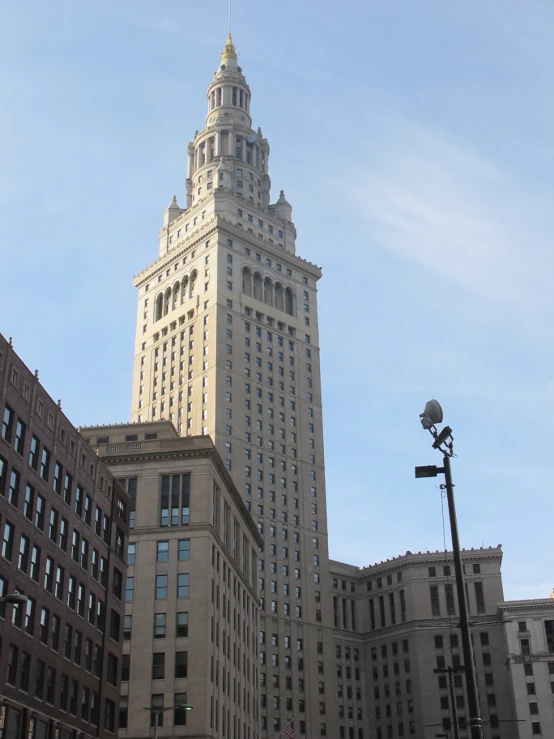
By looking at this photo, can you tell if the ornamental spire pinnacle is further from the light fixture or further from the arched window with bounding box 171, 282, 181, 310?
the light fixture

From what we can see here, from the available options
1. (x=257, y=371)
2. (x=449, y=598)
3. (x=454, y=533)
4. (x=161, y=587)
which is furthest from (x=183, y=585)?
(x=449, y=598)

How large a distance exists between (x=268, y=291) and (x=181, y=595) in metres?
82.7

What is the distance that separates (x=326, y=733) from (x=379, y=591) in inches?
1703

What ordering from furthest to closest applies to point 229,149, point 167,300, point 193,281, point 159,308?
point 229,149 → point 159,308 → point 167,300 → point 193,281

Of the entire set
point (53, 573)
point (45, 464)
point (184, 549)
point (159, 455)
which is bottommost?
point (53, 573)

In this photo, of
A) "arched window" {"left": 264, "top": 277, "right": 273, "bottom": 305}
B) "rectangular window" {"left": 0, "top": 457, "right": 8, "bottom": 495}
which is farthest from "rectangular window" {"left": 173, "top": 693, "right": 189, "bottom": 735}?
"arched window" {"left": 264, "top": 277, "right": 273, "bottom": 305}

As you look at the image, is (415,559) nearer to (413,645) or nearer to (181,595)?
(413,645)

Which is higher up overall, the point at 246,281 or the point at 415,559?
the point at 246,281

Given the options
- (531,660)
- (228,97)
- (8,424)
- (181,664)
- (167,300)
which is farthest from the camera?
(228,97)

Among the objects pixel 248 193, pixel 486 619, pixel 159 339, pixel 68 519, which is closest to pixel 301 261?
pixel 248 193

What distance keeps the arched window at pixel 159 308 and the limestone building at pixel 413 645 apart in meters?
58.0

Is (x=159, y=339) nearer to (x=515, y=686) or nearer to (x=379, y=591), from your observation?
(x=379, y=591)

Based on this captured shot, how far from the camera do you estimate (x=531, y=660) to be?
15288 cm

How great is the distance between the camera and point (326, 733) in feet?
454
